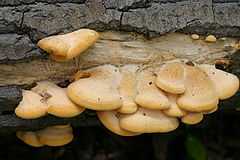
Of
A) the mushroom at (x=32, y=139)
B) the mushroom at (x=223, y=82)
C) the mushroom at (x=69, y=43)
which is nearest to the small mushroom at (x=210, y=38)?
the mushroom at (x=223, y=82)

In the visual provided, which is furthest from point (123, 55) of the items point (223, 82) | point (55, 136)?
point (55, 136)

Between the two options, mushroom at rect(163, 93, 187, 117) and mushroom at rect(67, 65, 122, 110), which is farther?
mushroom at rect(163, 93, 187, 117)

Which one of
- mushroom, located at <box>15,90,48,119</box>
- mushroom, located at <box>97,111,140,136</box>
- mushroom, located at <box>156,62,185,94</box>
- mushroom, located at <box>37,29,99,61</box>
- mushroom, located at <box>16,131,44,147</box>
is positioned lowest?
mushroom, located at <box>16,131,44,147</box>

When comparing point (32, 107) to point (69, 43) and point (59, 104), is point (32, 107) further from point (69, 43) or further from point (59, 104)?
point (69, 43)

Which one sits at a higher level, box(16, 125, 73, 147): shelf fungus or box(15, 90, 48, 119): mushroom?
box(15, 90, 48, 119): mushroom

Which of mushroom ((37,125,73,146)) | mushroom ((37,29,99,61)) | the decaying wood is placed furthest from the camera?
mushroom ((37,125,73,146))

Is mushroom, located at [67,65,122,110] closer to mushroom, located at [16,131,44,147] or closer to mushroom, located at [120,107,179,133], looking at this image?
mushroom, located at [120,107,179,133]

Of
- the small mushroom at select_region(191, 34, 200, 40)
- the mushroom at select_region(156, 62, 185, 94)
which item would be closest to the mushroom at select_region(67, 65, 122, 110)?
the mushroom at select_region(156, 62, 185, 94)
